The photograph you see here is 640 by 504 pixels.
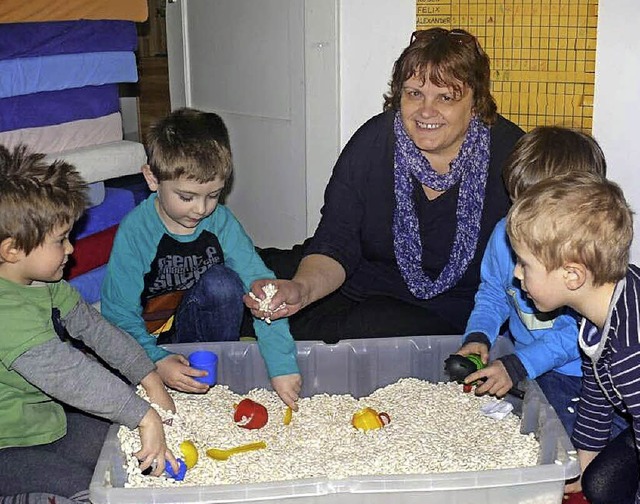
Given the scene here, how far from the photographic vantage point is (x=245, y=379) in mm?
1861

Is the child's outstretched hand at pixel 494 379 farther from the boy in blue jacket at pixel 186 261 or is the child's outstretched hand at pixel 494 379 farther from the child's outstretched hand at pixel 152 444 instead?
the child's outstretched hand at pixel 152 444

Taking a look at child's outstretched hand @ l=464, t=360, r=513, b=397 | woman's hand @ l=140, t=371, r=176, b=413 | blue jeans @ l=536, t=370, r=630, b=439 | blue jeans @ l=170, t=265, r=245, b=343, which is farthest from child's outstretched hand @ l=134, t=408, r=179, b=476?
blue jeans @ l=536, t=370, r=630, b=439

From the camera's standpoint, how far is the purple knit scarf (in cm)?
191

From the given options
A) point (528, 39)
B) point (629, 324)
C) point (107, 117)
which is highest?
point (528, 39)

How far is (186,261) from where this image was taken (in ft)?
6.08

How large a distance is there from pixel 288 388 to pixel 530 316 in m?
0.53

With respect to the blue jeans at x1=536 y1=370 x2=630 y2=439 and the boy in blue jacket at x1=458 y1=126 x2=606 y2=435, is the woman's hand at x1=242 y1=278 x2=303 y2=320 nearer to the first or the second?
the boy in blue jacket at x1=458 y1=126 x2=606 y2=435

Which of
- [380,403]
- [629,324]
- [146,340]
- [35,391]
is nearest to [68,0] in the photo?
[146,340]

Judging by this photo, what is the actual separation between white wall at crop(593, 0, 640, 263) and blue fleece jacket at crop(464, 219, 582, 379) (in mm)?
765

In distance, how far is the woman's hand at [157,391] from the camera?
160 cm

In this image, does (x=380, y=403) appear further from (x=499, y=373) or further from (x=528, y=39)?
(x=528, y=39)

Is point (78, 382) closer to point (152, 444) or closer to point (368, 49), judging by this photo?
Answer: point (152, 444)

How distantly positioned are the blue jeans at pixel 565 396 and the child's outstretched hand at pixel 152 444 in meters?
0.80

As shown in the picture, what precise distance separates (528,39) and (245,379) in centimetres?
Result: 129
